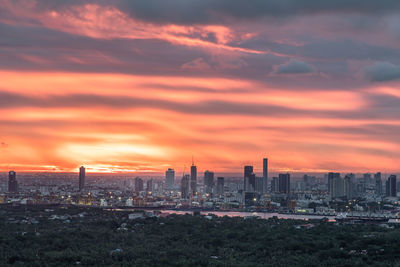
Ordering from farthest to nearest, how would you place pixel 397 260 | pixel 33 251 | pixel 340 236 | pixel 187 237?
1. pixel 187 237
2. pixel 340 236
3. pixel 33 251
4. pixel 397 260

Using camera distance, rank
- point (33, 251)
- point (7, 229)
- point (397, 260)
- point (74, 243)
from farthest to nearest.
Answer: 1. point (7, 229)
2. point (74, 243)
3. point (33, 251)
4. point (397, 260)

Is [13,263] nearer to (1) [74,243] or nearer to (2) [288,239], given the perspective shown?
(1) [74,243]

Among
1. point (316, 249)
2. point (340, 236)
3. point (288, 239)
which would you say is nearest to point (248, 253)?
point (316, 249)

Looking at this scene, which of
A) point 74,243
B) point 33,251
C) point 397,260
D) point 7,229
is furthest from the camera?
point 7,229

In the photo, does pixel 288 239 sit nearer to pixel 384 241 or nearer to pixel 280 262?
pixel 384 241

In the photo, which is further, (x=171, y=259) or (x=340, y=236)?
(x=340, y=236)

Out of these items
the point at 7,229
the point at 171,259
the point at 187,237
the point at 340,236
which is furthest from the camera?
the point at 7,229

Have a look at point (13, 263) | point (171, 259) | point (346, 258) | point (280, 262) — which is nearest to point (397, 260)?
point (346, 258)

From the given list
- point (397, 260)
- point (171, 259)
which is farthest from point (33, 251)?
point (397, 260)

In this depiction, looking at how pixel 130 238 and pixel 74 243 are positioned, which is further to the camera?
pixel 130 238
